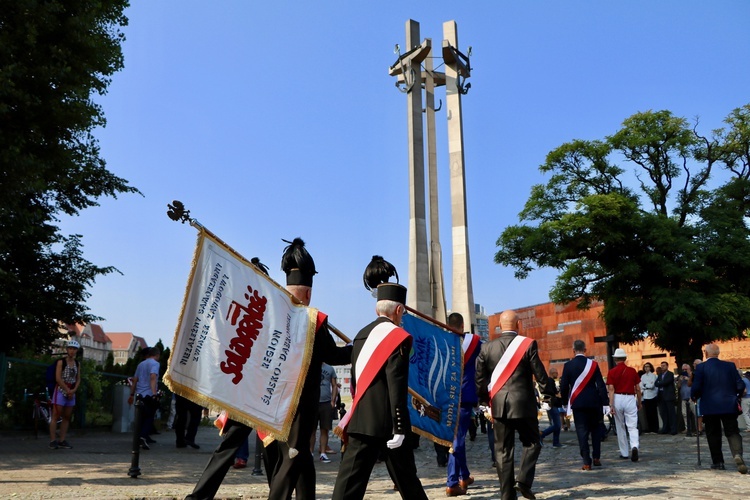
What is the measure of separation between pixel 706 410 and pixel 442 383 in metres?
4.77

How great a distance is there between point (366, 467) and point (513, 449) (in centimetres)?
272

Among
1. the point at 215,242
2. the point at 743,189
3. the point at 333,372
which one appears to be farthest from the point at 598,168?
the point at 215,242

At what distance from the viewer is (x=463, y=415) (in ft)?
29.3

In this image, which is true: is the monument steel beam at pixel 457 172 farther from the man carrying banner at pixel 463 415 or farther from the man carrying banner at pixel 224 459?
the man carrying banner at pixel 224 459

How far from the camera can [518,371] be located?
25.0ft

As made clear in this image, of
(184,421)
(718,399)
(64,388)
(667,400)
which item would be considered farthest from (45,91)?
(667,400)

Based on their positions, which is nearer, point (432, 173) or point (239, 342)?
point (239, 342)

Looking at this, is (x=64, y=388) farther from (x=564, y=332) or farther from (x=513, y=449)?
(x=564, y=332)

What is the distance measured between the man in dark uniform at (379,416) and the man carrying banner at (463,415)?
252 cm

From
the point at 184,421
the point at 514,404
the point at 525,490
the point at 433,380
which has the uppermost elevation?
the point at 433,380

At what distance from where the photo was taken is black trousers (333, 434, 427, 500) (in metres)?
5.13

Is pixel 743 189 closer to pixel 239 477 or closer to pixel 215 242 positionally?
pixel 239 477

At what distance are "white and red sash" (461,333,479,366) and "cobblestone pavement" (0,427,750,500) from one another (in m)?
1.54

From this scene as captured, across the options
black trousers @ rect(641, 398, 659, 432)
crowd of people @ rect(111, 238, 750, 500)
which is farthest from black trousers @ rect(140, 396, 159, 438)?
black trousers @ rect(641, 398, 659, 432)
